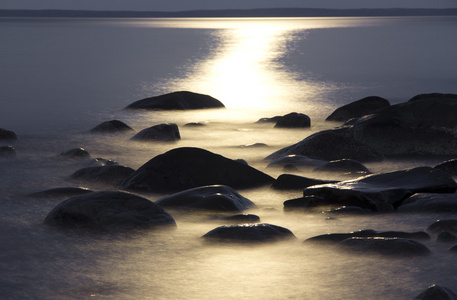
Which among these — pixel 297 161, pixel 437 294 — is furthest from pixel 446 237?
pixel 297 161

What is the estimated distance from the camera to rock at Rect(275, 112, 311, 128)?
8.80 meters

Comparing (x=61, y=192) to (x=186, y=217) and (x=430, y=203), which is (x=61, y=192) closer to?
(x=186, y=217)

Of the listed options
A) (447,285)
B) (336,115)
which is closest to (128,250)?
(447,285)

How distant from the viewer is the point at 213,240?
4.09 metres

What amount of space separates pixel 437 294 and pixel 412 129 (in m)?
4.41

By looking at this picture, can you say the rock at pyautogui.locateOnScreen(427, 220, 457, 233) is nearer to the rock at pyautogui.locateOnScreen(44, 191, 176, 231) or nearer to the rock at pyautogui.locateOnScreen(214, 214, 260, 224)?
the rock at pyautogui.locateOnScreen(214, 214, 260, 224)

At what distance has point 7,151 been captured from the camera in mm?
6887

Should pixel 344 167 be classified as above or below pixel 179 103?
below

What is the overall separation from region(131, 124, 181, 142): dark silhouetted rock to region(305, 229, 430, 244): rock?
152 inches

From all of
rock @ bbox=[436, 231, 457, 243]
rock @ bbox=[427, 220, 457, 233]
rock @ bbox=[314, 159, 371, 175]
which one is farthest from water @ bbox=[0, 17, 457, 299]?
rock @ bbox=[314, 159, 371, 175]

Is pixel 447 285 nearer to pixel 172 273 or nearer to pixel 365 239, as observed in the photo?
pixel 365 239

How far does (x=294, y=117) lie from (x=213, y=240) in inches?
194

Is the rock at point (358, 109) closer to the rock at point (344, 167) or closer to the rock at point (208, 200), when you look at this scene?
the rock at point (344, 167)

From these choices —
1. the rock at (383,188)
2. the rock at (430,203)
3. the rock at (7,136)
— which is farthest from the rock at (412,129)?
the rock at (7,136)
